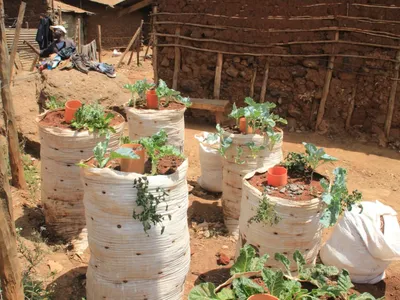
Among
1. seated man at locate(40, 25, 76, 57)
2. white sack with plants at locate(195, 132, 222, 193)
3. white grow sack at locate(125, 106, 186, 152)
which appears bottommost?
white sack with plants at locate(195, 132, 222, 193)

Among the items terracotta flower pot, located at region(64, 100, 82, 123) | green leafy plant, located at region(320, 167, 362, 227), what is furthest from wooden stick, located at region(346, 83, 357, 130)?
terracotta flower pot, located at region(64, 100, 82, 123)

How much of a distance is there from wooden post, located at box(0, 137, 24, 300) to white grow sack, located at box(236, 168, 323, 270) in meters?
1.58

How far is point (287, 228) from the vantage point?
277cm

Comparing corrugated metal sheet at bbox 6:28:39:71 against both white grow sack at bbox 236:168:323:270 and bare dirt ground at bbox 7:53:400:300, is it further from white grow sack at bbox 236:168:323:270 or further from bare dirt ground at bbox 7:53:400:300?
white grow sack at bbox 236:168:323:270

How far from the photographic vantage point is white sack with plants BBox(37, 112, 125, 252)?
10.9ft

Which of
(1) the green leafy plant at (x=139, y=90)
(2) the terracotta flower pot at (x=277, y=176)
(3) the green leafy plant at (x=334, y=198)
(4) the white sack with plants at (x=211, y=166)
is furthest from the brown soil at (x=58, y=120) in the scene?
(3) the green leafy plant at (x=334, y=198)

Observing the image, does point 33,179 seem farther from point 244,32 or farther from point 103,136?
point 244,32

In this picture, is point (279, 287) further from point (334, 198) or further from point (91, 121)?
point (91, 121)

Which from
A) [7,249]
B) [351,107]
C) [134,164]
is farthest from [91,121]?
[351,107]

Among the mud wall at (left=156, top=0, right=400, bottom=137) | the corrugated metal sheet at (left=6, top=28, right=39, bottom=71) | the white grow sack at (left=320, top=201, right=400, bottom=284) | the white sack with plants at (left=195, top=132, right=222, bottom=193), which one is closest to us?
the white grow sack at (left=320, top=201, right=400, bottom=284)

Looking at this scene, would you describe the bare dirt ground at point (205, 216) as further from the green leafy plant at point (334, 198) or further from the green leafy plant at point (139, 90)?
the green leafy plant at point (139, 90)

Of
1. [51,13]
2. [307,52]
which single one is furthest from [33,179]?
[51,13]

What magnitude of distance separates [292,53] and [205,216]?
379 cm

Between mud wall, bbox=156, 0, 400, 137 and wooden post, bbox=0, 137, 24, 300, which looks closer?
wooden post, bbox=0, 137, 24, 300
